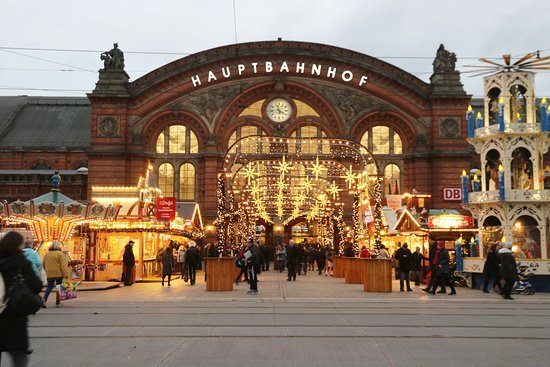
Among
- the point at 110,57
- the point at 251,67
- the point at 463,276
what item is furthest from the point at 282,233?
the point at 463,276

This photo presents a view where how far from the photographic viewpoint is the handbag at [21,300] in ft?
23.3

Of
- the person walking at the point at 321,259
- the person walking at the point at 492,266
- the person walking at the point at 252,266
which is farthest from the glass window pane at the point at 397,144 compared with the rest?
the person walking at the point at 252,266

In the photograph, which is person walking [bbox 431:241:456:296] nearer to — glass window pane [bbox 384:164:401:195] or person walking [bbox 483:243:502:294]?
person walking [bbox 483:243:502:294]

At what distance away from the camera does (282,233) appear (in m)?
55.7

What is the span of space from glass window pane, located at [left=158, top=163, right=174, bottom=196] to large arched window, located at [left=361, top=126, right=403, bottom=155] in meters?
15.4

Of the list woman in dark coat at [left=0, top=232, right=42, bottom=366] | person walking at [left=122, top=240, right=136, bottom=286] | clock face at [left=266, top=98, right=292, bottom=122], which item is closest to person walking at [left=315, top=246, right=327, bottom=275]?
person walking at [left=122, top=240, right=136, bottom=286]

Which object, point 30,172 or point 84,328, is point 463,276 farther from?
point 30,172

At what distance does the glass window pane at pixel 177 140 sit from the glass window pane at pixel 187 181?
4.35ft

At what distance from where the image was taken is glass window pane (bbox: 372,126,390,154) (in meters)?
52.1

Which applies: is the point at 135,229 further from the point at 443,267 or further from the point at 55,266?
the point at 443,267

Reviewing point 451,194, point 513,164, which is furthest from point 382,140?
point 513,164

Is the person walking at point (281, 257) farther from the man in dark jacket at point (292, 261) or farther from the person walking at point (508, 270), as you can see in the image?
the person walking at point (508, 270)

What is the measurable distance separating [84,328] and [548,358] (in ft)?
29.9

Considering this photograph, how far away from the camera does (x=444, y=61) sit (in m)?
51.8
